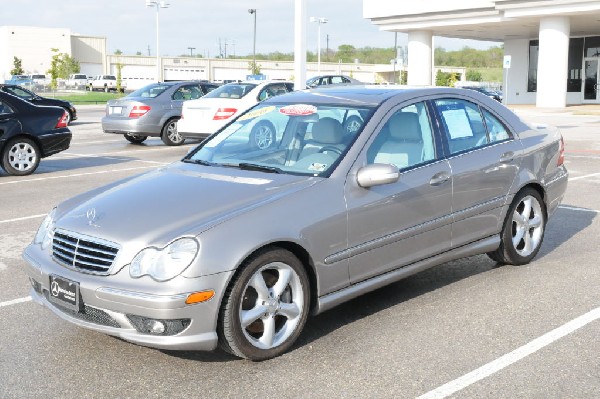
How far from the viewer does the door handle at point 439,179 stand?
5410 mm

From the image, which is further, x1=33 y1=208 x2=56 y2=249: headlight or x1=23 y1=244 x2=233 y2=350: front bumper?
x1=33 y1=208 x2=56 y2=249: headlight

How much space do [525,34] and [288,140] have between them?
47807mm

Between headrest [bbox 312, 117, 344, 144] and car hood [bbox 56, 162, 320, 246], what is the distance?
477 millimetres

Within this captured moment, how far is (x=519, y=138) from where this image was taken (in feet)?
21.2

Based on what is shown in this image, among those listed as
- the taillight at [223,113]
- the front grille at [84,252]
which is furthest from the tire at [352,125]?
the taillight at [223,113]

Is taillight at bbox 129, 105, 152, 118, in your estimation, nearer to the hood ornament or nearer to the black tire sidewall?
the black tire sidewall

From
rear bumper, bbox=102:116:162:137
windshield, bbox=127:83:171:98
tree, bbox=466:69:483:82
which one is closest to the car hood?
rear bumper, bbox=102:116:162:137

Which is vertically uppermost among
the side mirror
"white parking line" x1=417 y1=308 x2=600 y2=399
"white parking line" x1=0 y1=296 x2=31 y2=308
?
the side mirror

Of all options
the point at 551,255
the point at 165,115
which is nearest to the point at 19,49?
the point at 165,115

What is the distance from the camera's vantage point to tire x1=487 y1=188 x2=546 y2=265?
20.8 ft

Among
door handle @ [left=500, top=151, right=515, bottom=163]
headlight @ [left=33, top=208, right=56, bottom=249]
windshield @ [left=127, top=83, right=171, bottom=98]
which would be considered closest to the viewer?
headlight @ [left=33, top=208, right=56, bottom=249]

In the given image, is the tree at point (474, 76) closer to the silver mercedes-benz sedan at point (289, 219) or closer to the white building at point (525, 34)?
the white building at point (525, 34)

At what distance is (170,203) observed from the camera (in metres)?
4.52

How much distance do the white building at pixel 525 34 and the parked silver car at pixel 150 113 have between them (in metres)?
25.9
